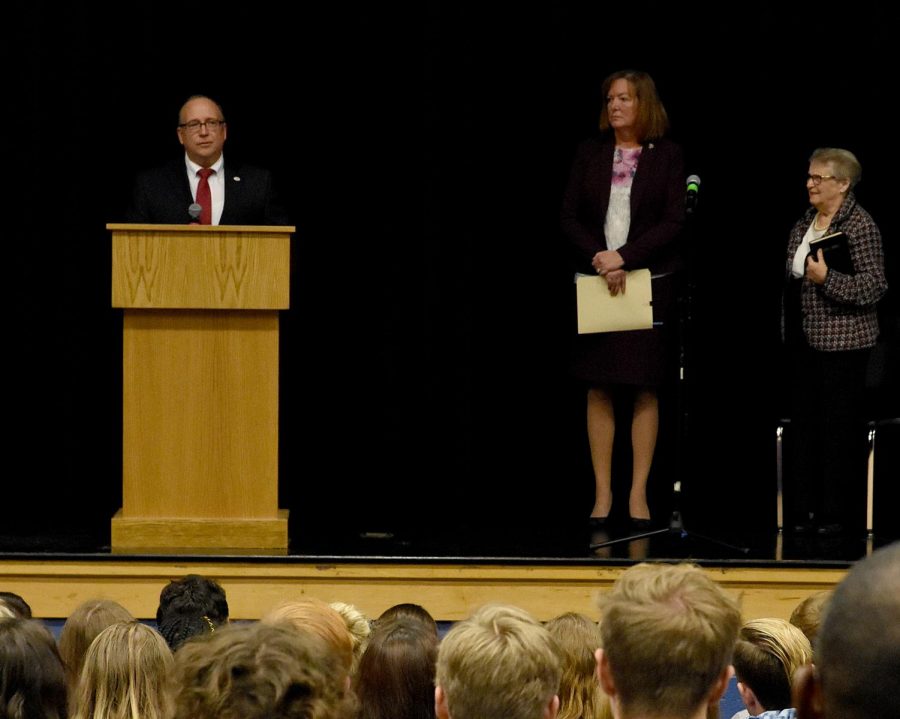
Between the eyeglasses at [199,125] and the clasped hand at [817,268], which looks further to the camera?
the clasped hand at [817,268]

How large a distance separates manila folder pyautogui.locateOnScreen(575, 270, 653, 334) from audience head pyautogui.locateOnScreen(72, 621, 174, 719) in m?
3.53

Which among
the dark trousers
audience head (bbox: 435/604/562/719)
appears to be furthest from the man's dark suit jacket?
audience head (bbox: 435/604/562/719)

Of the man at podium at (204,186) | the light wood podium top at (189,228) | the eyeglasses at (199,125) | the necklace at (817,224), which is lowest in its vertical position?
the light wood podium top at (189,228)

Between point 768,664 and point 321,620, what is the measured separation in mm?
886

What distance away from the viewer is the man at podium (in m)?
5.83

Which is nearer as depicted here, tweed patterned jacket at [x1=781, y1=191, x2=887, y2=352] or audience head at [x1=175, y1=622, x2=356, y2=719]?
audience head at [x1=175, y1=622, x2=356, y2=719]

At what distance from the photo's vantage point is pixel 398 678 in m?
2.89

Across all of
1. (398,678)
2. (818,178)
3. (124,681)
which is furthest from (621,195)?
(124,681)

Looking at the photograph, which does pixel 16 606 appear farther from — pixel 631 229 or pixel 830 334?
pixel 830 334

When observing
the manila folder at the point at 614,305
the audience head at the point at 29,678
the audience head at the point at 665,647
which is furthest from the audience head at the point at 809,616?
the manila folder at the point at 614,305

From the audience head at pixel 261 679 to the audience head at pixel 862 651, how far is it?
816 millimetres

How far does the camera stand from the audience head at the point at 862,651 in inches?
48.9

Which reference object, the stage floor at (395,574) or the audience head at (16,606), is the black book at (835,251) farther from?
the audience head at (16,606)

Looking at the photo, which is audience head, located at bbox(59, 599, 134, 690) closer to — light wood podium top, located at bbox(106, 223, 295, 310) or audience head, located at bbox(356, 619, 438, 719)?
audience head, located at bbox(356, 619, 438, 719)
